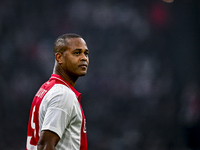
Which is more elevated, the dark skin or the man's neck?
the dark skin

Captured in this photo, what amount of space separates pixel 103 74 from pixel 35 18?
2.42 m

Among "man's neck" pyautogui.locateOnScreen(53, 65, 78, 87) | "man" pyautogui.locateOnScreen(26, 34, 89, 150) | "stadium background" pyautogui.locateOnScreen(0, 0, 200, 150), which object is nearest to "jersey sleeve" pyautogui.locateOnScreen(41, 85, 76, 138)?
"man" pyautogui.locateOnScreen(26, 34, 89, 150)

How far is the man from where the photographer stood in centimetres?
104

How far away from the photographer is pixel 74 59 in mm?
1377

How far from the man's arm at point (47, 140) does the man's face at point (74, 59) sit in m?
0.44

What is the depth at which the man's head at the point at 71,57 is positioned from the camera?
1.38m

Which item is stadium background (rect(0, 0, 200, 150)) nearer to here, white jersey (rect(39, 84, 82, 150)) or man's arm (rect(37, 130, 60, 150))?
white jersey (rect(39, 84, 82, 150))

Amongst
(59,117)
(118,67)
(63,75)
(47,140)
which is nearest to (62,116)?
(59,117)

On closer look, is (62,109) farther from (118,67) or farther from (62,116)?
(118,67)

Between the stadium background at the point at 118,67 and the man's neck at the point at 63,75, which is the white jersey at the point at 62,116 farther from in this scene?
the stadium background at the point at 118,67

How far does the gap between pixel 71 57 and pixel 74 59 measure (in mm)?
21

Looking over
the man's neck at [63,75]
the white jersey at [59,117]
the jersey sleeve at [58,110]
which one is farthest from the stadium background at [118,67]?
the jersey sleeve at [58,110]

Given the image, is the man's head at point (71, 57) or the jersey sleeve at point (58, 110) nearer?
the jersey sleeve at point (58, 110)

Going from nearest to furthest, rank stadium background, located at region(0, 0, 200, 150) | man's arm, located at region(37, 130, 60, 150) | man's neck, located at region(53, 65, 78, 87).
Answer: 1. man's arm, located at region(37, 130, 60, 150)
2. man's neck, located at region(53, 65, 78, 87)
3. stadium background, located at region(0, 0, 200, 150)
